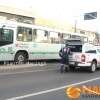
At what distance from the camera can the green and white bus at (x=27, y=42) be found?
22234 mm

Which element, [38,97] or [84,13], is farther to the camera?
[84,13]

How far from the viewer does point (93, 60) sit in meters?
20.4

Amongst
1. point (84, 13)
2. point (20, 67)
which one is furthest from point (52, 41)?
point (84, 13)

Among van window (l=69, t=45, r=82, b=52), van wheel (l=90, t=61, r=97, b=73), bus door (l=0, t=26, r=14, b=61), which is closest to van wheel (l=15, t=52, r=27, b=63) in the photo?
bus door (l=0, t=26, r=14, b=61)

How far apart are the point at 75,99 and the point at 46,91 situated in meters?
6.23

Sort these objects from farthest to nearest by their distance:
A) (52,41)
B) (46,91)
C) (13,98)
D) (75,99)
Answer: (52,41) → (46,91) → (13,98) → (75,99)

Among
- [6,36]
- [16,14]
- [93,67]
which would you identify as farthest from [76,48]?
[16,14]

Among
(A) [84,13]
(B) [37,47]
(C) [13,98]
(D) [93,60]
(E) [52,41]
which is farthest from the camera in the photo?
(A) [84,13]

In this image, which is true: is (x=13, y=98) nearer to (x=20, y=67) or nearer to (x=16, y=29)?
(x=20, y=67)

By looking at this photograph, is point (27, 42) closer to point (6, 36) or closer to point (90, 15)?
point (6, 36)

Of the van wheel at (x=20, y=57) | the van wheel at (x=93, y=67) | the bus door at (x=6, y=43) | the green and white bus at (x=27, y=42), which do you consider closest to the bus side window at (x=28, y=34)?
the green and white bus at (x=27, y=42)

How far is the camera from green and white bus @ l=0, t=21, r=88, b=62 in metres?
22.2

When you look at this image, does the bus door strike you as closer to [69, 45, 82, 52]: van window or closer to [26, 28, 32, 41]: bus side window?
[26, 28, 32, 41]: bus side window

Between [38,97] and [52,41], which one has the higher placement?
[52,41]
